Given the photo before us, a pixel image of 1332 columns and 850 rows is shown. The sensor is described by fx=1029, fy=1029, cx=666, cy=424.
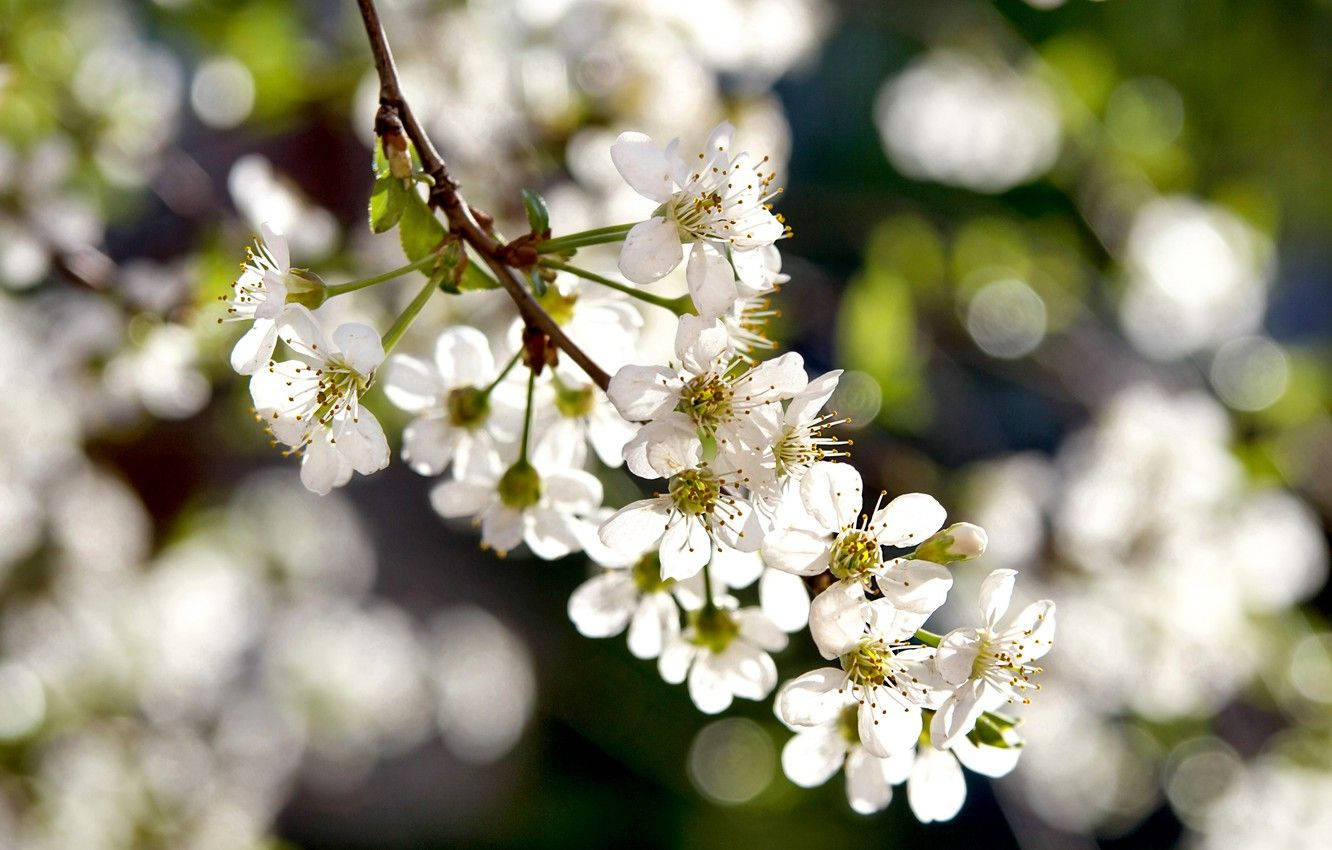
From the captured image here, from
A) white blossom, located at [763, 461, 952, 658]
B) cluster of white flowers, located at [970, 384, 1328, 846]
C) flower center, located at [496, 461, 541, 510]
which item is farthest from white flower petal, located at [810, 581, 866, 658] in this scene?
cluster of white flowers, located at [970, 384, 1328, 846]

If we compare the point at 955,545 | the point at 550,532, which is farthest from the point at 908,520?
the point at 550,532

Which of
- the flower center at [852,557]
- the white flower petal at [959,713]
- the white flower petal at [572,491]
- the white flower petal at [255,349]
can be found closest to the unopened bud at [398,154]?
the white flower petal at [255,349]

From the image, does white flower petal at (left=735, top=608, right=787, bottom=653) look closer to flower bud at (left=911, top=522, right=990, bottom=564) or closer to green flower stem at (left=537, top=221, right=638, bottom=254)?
flower bud at (left=911, top=522, right=990, bottom=564)

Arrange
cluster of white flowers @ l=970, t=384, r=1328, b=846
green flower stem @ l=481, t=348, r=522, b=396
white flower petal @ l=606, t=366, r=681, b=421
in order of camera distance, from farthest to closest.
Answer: cluster of white flowers @ l=970, t=384, r=1328, b=846 < green flower stem @ l=481, t=348, r=522, b=396 < white flower petal @ l=606, t=366, r=681, b=421

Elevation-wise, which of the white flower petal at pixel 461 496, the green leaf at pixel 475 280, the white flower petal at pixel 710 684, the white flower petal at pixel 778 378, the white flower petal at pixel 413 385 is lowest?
the white flower petal at pixel 710 684

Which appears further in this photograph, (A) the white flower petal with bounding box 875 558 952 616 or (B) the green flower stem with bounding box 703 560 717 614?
(B) the green flower stem with bounding box 703 560 717 614

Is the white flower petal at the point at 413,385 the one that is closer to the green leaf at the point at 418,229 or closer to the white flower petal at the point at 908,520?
the green leaf at the point at 418,229

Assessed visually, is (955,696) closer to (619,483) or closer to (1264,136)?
(619,483)
